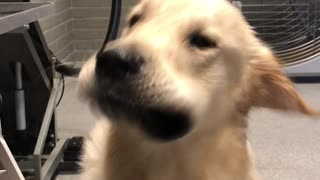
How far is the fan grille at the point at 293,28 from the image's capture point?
325 cm

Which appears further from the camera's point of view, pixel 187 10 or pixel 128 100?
pixel 187 10

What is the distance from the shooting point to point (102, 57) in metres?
0.84

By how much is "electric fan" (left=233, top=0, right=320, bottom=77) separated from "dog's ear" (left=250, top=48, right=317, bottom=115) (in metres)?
2.10

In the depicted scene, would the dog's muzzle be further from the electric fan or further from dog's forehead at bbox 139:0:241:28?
the electric fan

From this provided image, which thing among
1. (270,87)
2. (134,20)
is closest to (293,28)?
(270,87)

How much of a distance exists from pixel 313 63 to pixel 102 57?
8.54 ft

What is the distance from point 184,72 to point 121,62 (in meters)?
0.14

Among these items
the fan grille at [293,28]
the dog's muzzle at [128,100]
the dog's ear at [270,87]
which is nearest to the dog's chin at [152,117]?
the dog's muzzle at [128,100]

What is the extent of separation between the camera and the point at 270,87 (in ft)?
3.72

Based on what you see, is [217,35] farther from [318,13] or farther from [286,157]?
[318,13]

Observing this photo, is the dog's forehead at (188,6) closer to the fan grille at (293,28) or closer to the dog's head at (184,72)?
the dog's head at (184,72)

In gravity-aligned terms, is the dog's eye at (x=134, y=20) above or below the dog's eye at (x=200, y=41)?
above

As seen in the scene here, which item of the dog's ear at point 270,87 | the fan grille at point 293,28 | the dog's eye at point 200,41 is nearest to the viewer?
the dog's eye at point 200,41

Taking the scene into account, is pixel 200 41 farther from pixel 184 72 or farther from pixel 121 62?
pixel 121 62
